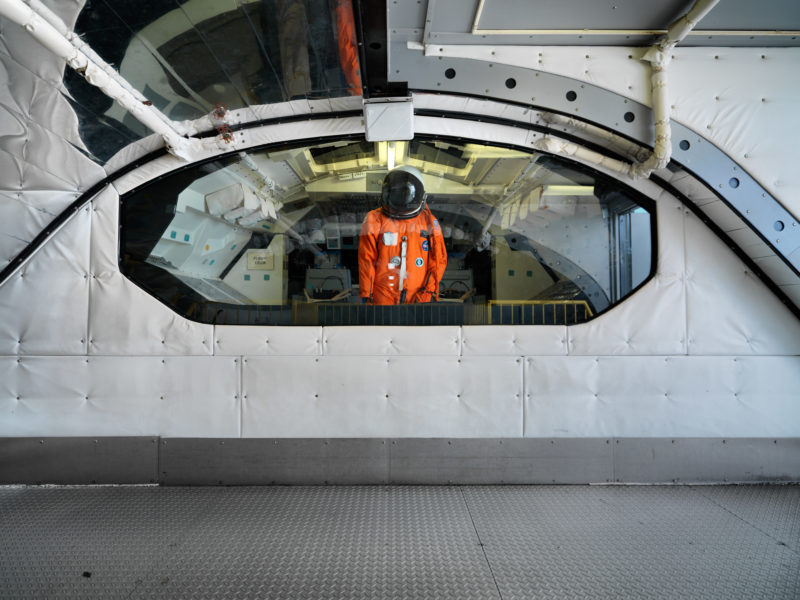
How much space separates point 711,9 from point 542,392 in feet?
8.41

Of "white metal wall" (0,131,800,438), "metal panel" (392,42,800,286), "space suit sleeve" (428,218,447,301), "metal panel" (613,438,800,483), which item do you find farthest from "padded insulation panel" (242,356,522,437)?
"metal panel" (392,42,800,286)

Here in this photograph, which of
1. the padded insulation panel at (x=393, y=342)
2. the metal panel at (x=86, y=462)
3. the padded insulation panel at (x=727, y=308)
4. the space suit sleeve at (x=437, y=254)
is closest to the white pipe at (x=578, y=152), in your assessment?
the padded insulation panel at (x=727, y=308)

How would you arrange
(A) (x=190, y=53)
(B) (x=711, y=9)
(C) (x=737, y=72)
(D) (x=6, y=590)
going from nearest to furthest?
(D) (x=6, y=590), (A) (x=190, y=53), (B) (x=711, y=9), (C) (x=737, y=72)

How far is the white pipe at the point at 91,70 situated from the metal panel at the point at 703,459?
147 inches

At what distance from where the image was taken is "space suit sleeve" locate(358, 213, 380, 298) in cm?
338

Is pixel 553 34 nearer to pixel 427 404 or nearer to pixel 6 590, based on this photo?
pixel 427 404

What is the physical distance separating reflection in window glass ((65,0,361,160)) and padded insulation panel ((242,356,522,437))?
70.2 inches

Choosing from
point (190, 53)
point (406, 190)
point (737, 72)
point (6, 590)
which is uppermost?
point (737, 72)

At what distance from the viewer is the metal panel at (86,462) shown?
10.4ft

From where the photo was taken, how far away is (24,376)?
127 inches

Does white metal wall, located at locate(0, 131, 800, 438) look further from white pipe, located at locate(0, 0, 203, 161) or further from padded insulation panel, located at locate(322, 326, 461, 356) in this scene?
white pipe, located at locate(0, 0, 203, 161)

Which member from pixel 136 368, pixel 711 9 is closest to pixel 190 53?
pixel 136 368

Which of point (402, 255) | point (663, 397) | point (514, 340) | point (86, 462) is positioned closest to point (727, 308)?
point (663, 397)

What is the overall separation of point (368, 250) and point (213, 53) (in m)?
1.57
